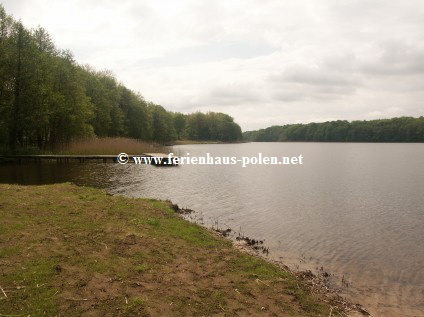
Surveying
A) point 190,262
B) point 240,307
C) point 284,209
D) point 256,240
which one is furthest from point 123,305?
point 284,209

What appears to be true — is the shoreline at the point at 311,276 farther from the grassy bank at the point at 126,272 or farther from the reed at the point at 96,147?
the reed at the point at 96,147

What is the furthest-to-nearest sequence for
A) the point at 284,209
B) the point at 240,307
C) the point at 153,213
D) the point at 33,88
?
the point at 33,88 → the point at 284,209 → the point at 153,213 → the point at 240,307

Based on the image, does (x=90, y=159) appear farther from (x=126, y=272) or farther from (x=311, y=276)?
(x=311, y=276)

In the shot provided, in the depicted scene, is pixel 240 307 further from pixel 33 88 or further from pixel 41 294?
pixel 33 88

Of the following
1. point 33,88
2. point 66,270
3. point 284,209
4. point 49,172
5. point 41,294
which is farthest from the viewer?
point 33,88

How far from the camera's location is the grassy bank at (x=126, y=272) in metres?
5.66

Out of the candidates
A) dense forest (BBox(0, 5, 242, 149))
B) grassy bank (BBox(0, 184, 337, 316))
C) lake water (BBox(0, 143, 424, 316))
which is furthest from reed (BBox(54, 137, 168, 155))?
grassy bank (BBox(0, 184, 337, 316))

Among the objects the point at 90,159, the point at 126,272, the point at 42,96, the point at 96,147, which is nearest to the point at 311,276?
the point at 126,272

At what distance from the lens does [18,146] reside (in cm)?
4150

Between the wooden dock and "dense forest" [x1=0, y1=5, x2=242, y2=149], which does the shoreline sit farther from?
"dense forest" [x1=0, y1=5, x2=242, y2=149]

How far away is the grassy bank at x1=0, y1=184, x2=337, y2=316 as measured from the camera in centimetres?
566

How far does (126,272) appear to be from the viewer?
22.8 feet

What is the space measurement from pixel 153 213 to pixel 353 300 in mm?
7426

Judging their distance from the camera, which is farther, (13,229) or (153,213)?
(153,213)
